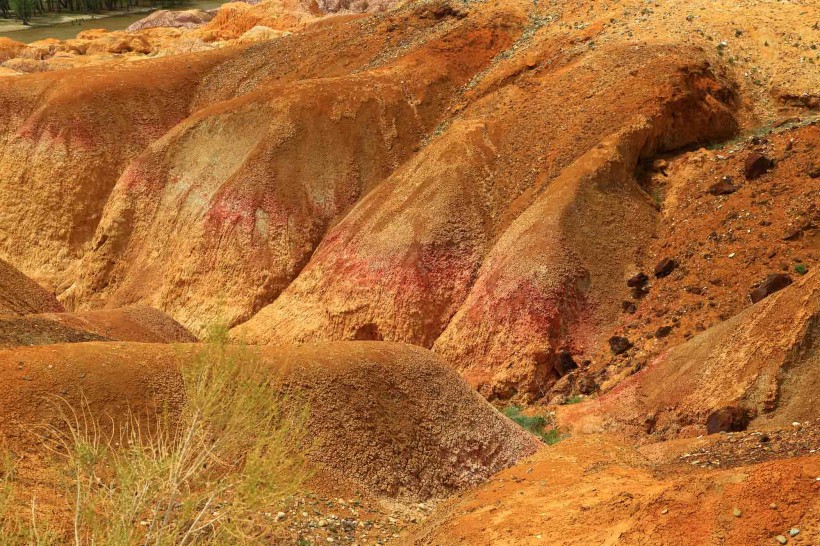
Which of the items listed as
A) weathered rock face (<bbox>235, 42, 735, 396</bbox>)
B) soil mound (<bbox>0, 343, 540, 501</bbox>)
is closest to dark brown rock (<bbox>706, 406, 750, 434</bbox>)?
soil mound (<bbox>0, 343, 540, 501</bbox>)

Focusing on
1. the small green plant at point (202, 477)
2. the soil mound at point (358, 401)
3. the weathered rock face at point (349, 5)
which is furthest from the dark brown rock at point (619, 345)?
the weathered rock face at point (349, 5)

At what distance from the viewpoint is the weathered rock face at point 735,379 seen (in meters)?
23.4

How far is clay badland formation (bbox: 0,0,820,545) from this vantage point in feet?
62.1

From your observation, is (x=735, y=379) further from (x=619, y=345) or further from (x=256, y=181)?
(x=256, y=181)

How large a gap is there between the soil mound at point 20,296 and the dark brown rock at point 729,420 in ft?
59.9

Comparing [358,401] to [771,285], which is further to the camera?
[771,285]

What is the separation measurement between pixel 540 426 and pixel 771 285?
648 cm

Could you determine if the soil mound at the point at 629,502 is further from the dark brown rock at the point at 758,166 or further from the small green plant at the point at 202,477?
the dark brown rock at the point at 758,166

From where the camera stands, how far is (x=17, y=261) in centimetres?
4884

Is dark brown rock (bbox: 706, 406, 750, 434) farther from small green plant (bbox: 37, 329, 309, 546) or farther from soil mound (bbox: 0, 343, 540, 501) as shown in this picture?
small green plant (bbox: 37, 329, 309, 546)

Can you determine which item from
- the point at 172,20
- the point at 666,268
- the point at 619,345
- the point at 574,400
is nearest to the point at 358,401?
the point at 574,400

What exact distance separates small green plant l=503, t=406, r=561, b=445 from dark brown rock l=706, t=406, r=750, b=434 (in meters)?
4.99

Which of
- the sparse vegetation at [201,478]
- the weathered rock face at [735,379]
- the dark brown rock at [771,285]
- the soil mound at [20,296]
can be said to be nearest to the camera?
the sparse vegetation at [201,478]

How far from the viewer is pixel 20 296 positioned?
34.9m
